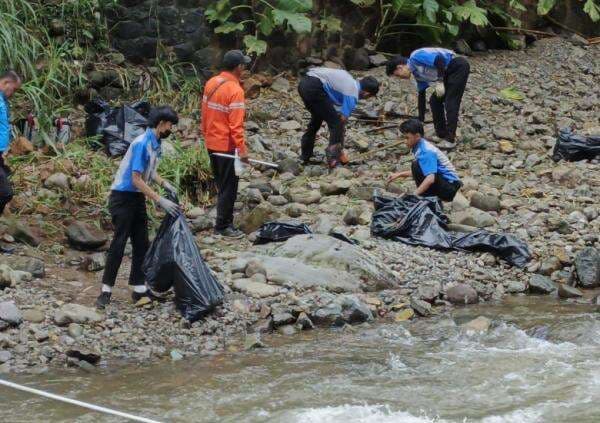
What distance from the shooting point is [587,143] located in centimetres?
1073

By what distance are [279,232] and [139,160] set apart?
2.05 meters

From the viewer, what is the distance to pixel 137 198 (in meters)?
6.77

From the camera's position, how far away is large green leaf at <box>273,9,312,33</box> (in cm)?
1209

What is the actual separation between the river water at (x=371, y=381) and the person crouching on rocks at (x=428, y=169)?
77.4 inches

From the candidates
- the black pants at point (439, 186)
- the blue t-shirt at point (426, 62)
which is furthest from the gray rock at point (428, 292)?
the blue t-shirt at point (426, 62)

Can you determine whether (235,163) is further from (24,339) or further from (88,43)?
(88,43)

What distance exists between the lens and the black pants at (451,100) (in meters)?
10.7

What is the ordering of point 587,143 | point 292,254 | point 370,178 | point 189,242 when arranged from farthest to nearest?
1. point 587,143
2. point 370,178
3. point 292,254
4. point 189,242

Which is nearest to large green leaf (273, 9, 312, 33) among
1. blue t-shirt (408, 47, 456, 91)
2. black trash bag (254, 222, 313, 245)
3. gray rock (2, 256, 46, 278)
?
blue t-shirt (408, 47, 456, 91)

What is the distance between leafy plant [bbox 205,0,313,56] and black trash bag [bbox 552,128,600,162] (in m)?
3.36

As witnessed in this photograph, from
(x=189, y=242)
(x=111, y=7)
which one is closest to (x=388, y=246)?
(x=189, y=242)

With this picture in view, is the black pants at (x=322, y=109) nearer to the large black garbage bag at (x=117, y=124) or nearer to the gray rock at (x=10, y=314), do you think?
the large black garbage bag at (x=117, y=124)

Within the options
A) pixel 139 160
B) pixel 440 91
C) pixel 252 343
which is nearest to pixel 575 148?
pixel 440 91

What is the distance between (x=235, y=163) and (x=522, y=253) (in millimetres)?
2499
